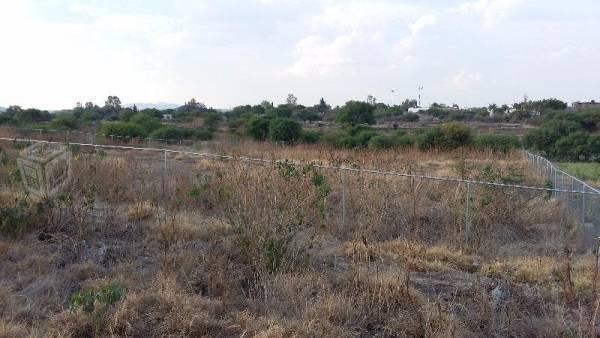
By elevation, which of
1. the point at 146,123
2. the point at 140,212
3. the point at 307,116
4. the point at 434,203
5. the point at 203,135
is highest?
the point at 307,116

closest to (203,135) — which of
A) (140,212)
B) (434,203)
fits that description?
(434,203)

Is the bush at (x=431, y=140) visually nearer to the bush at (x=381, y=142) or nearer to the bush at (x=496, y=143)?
the bush at (x=381, y=142)

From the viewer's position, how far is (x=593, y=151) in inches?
1105

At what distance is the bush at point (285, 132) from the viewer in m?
31.2

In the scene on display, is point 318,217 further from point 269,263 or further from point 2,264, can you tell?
point 2,264

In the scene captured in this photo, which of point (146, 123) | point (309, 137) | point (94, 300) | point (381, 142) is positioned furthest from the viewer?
point (146, 123)

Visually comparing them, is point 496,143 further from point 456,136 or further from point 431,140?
point 431,140

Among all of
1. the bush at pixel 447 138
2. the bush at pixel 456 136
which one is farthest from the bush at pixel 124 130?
the bush at pixel 456 136

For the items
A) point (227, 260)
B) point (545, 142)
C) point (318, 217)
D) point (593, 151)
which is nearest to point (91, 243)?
point (227, 260)

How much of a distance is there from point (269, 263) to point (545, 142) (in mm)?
29196

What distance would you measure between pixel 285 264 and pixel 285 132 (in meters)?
25.9

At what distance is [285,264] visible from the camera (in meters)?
5.73

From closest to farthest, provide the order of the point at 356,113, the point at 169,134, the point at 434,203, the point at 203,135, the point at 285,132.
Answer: the point at 434,203
the point at 285,132
the point at 169,134
the point at 203,135
the point at 356,113

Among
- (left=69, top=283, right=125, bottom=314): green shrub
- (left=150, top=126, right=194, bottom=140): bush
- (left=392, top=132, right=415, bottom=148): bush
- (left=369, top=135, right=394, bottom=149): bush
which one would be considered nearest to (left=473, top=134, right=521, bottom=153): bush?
(left=392, top=132, right=415, bottom=148): bush
